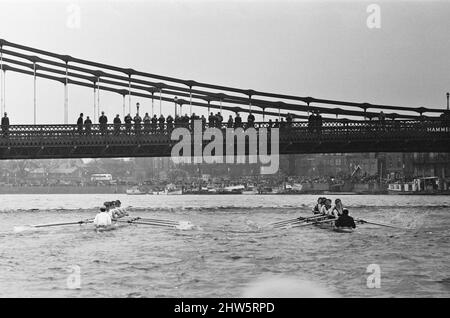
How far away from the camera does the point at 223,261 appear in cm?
2978

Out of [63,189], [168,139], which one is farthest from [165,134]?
[63,189]

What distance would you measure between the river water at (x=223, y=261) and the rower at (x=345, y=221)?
26.2 inches

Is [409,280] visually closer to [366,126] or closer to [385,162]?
[366,126]

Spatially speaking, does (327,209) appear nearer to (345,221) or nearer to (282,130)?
(345,221)

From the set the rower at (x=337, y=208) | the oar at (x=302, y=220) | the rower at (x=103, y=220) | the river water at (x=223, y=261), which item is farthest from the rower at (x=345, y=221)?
the rower at (x=103, y=220)

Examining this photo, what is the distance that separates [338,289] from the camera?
2375 cm

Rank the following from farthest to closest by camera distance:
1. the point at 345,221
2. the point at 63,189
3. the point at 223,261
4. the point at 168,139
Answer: the point at 63,189 < the point at 168,139 < the point at 345,221 < the point at 223,261

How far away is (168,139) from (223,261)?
22160mm

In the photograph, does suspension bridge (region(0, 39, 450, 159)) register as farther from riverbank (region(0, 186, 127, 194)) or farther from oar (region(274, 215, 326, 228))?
riverbank (region(0, 186, 127, 194))

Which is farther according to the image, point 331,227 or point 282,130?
point 282,130

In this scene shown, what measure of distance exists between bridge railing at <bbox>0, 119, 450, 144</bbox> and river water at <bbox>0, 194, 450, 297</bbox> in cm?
654

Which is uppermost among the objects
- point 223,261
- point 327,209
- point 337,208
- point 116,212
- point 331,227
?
point 337,208

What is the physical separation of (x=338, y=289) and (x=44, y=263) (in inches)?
462

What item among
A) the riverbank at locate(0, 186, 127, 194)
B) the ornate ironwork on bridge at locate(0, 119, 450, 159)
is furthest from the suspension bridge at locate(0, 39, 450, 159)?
the riverbank at locate(0, 186, 127, 194)
